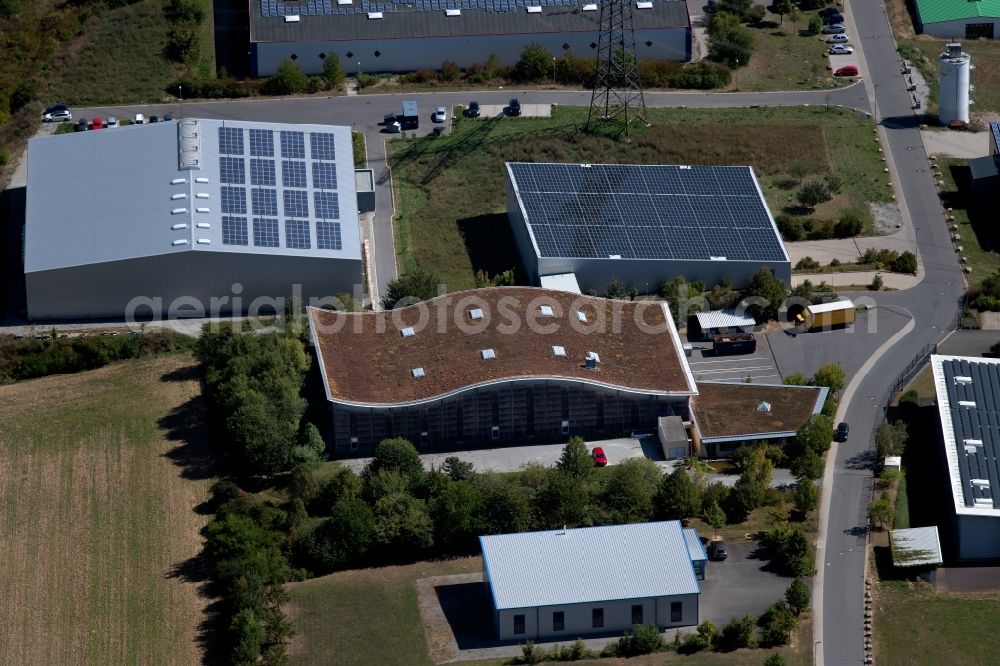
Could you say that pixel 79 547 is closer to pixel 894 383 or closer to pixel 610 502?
pixel 610 502

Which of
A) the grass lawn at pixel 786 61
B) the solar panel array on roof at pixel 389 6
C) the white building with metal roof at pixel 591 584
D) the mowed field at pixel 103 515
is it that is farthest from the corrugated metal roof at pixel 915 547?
the solar panel array on roof at pixel 389 6

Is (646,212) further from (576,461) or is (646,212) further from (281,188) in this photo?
(576,461)

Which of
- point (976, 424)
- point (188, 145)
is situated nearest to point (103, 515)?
point (188, 145)

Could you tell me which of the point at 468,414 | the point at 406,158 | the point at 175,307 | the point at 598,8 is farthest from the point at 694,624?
the point at 598,8

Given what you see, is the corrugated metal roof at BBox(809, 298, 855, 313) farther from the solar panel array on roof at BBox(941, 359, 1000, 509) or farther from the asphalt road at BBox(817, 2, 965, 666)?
the solar panel array on roof at BBox(941, 359, 1000, 509)

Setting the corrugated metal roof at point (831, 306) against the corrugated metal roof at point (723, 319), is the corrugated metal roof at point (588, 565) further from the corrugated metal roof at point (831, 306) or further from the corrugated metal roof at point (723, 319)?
the corrugated metal roof at point (831, 306)

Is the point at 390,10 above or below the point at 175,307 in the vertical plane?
above
